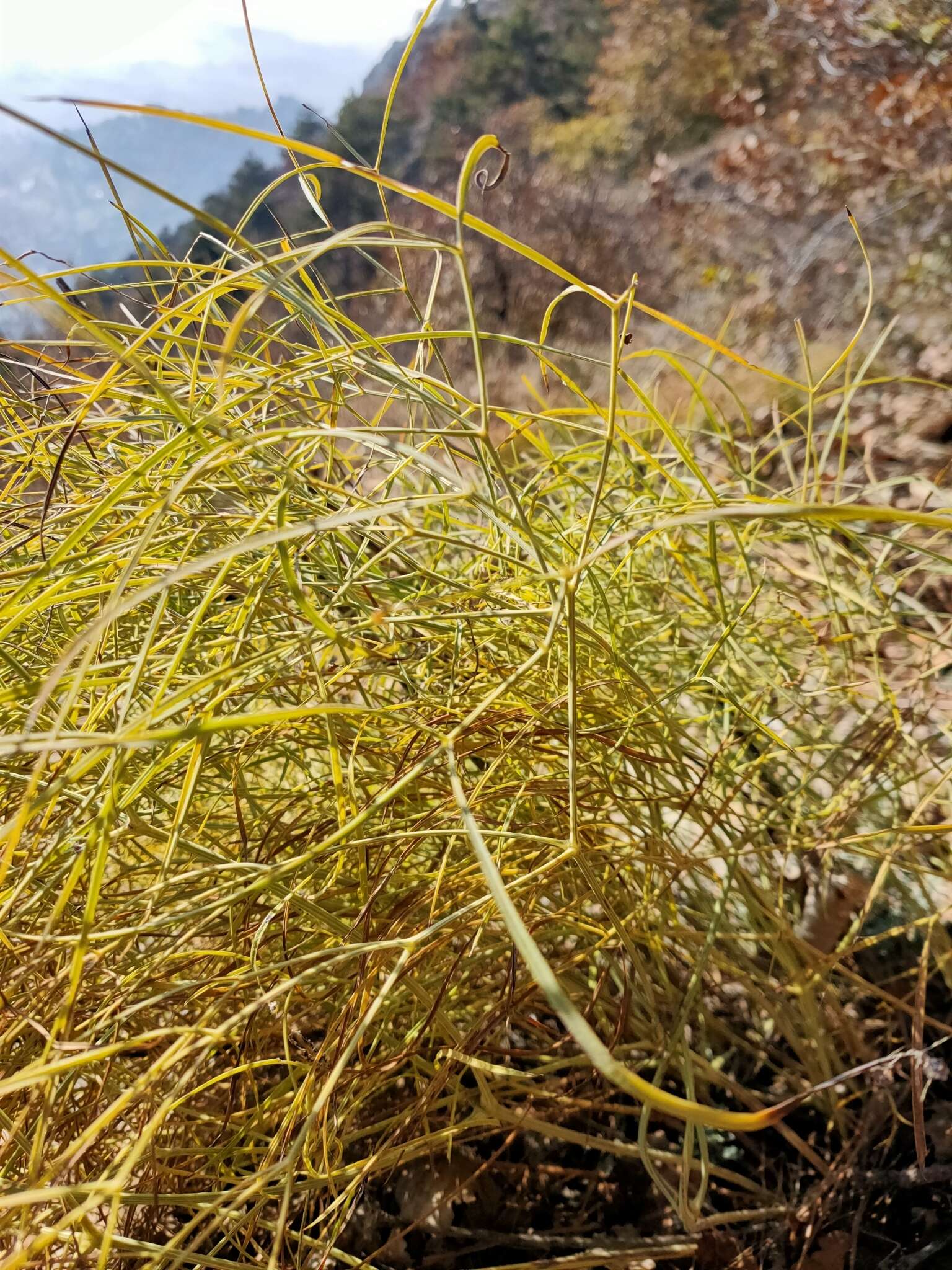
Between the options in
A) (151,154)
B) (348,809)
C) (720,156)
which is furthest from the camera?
(151,154)

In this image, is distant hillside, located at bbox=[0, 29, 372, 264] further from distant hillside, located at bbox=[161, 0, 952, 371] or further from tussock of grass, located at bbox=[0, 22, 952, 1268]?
tussock of grass, located at bbox=[0, 22, 952, 1268]

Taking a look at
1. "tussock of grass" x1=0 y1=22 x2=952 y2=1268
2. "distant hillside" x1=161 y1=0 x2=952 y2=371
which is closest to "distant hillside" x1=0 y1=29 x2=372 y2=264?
"distant hillside" x1=161 y1=0 x2=952 y2=371

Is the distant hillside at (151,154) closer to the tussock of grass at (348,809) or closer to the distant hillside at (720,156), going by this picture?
the distant hillside at (720,156)

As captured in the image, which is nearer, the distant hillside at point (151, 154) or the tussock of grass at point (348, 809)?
the tussock of grass at point (348, 809)

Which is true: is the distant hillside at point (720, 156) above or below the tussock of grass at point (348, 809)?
above

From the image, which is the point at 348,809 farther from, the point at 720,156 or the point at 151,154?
the point at 151,154

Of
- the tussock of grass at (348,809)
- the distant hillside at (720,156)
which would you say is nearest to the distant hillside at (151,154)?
the distant hillside at (720,156)

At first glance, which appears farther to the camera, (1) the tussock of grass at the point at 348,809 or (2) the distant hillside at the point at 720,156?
(2) the distant hillside at the point at 720,156

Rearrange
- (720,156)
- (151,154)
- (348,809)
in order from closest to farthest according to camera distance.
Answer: (348,809) < (720,156) < (151,154)

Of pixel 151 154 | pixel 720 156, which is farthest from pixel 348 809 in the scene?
pixel 151 154
